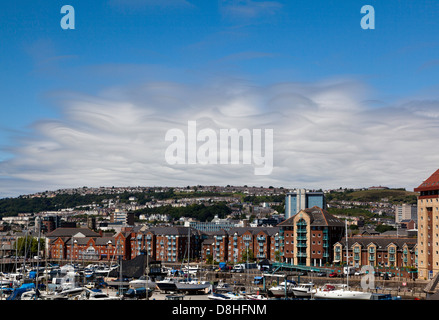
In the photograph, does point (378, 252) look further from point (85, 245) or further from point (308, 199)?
point (308, 199)

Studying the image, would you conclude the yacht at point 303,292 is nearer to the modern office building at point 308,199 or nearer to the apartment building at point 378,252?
the apartment building at point 378,252

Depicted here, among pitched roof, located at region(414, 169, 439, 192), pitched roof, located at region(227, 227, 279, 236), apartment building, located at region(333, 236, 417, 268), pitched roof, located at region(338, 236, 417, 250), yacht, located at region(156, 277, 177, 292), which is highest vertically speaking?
pitched roof, located at region(414, 169, 439, 192)

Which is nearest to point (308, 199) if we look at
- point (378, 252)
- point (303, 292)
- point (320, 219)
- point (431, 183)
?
point (320, 219)

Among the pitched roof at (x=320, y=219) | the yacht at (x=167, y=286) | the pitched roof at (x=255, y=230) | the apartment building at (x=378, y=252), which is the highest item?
the pitched roof at (x=320, y=219)

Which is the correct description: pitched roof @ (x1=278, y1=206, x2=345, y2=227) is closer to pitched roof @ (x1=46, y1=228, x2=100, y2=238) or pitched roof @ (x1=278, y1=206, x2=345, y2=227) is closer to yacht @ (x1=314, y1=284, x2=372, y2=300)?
yacht @ (x1=314, y1=284, x2=372, y2=300)

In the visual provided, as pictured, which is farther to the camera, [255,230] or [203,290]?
[255,230]

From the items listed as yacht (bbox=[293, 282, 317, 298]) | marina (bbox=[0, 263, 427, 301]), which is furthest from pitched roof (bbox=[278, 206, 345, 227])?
yacht (bbox=[293, 282, 317, 298])

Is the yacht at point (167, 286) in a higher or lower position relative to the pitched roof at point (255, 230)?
lower

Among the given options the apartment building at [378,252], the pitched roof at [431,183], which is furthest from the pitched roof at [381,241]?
the pitched roof at [431,183]
